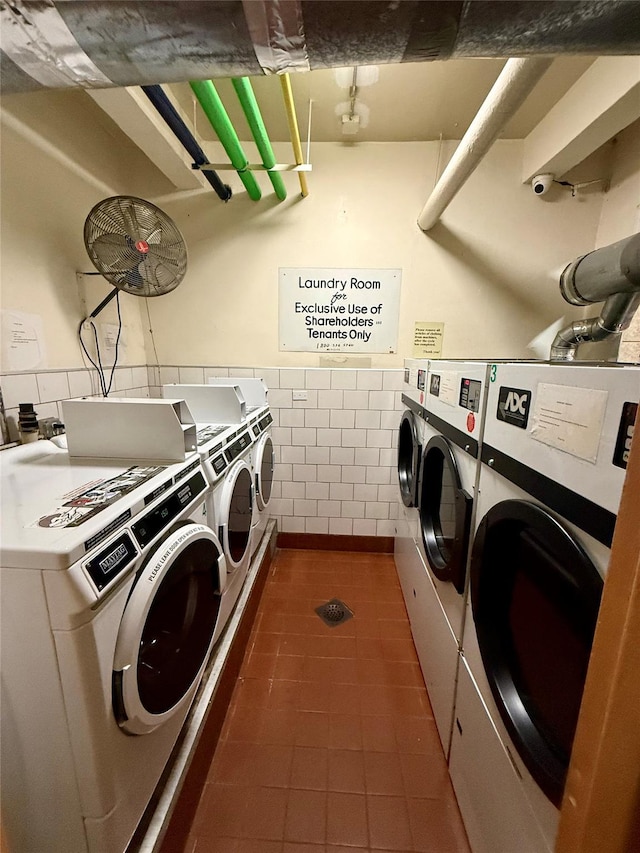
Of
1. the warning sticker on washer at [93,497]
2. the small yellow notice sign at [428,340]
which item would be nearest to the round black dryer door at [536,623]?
the warning sticker on washer at [93,497]

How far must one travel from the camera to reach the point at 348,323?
2.17 m

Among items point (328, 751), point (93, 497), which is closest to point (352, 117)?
point (93, 497)

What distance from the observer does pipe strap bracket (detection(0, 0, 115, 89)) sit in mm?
569

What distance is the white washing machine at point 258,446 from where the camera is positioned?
1675mm

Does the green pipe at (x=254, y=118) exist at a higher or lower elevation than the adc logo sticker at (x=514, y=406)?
higher

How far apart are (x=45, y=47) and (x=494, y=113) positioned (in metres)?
1.32

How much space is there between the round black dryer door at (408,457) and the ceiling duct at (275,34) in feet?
4.42

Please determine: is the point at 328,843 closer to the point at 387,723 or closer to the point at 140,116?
the point at 387,723

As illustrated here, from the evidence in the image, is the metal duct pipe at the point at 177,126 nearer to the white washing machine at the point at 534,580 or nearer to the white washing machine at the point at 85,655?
the white washing machine at the point at 85,655

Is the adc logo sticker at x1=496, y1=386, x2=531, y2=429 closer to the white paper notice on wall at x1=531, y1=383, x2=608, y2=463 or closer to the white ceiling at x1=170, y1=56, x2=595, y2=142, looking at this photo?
the white paper notice on wall at x1=531, y1=383, x2=608, y2=463

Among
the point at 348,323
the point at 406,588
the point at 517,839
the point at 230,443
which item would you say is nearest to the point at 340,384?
the point at 348,323

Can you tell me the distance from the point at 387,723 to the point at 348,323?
207cm

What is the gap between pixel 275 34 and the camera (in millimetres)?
602

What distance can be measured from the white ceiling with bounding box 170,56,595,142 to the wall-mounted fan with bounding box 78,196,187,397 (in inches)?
32.1
